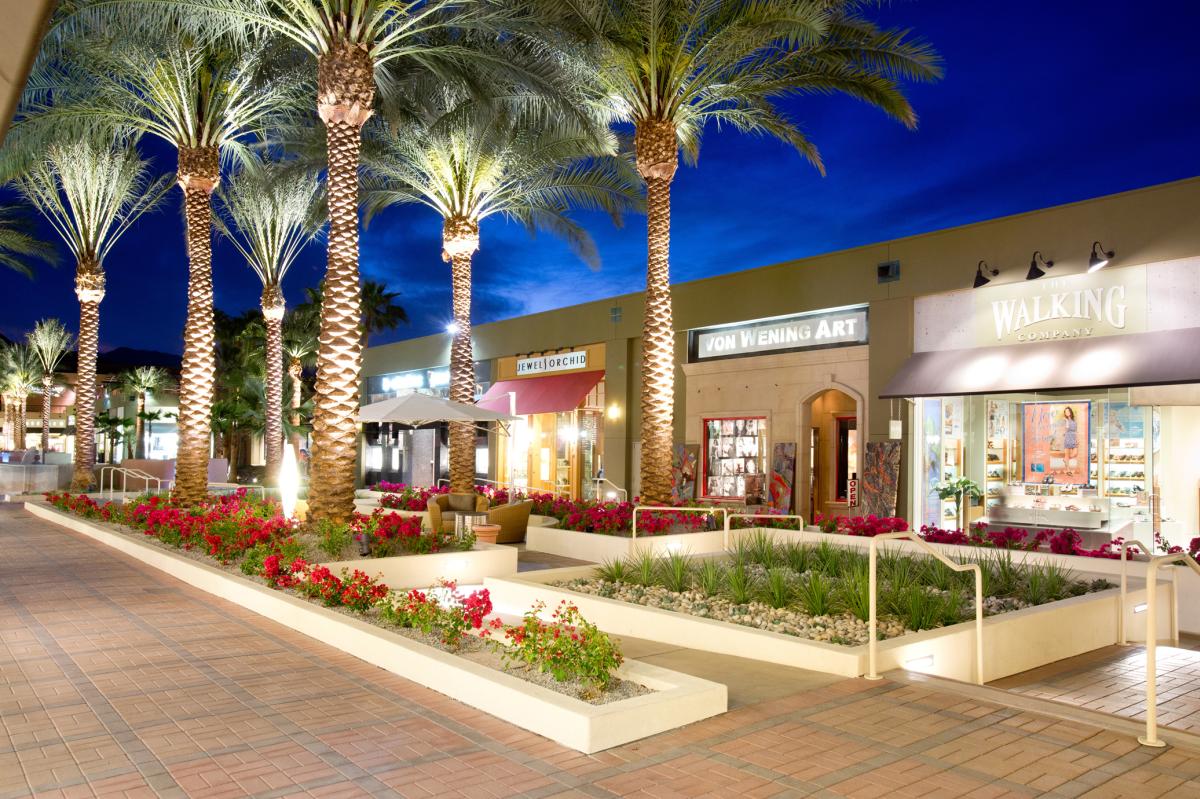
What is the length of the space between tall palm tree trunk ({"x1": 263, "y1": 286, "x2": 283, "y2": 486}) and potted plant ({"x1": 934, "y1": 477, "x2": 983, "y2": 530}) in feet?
67.3

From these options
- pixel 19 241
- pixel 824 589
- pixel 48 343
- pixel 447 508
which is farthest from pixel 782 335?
pixel 48 343

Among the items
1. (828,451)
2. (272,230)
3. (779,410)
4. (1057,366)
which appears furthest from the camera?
(272,230)

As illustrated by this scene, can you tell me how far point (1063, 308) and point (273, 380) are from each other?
22.6 meters

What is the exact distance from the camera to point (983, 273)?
16.9m

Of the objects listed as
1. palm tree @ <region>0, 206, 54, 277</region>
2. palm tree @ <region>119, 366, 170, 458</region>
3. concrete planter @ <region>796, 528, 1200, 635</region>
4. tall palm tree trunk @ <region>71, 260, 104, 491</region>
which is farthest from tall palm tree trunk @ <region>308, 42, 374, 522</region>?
palm tree @ <region>119, 366, 170, 458</region>

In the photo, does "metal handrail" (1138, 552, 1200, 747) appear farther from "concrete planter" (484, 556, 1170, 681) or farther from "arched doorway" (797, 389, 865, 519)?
"arched doorway" (797, 389, 865, 519)

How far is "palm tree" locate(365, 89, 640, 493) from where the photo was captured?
1930cm

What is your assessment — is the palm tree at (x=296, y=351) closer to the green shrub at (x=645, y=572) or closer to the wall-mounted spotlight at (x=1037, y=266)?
the green shrub at (x=645, y=572)

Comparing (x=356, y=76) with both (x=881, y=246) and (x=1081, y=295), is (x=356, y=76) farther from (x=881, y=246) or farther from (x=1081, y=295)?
(x=1081, y=295)

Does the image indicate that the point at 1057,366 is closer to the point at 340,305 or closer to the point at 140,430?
the point at 340,305

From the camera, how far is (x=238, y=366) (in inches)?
1754

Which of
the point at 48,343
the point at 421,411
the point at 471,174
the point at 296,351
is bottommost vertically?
the point at 421,411

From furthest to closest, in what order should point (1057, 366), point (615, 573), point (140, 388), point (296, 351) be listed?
point (140, 388), point (296, 351), point (1057, 366), point (615, 573)

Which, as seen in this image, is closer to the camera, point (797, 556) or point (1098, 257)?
point (797, 556)
